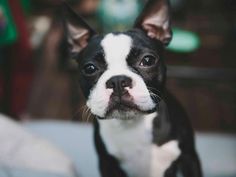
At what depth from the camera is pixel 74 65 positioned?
2357mm

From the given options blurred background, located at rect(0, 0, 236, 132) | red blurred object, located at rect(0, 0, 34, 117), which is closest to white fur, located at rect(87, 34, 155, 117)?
blurred background, located at rect(0, 0, 236, 132)

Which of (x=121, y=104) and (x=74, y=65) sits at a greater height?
(x=121, y=104)

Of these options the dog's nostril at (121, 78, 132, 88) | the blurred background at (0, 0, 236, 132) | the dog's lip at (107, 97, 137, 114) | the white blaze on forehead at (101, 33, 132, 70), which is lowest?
the blurred background at (0, 0, 236, 132)

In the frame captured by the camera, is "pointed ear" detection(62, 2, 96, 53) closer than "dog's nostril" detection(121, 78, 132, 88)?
No

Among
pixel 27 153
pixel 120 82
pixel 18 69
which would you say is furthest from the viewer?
pixel 18 69

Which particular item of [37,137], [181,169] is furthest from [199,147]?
[37,137]

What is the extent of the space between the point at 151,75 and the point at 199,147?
52 cm

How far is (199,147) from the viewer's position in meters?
1.38

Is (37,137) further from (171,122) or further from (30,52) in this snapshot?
(30,52)

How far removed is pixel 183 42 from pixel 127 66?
1.52 m

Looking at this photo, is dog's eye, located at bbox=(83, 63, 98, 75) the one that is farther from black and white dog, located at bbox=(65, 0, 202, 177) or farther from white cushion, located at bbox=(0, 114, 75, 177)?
white cushion, located at bbox=(0, 114, 75, 177)

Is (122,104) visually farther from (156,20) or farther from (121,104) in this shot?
(156,20)

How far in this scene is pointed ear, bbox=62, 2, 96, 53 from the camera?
3.38 ft

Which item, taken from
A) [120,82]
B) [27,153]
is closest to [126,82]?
[120,82]
